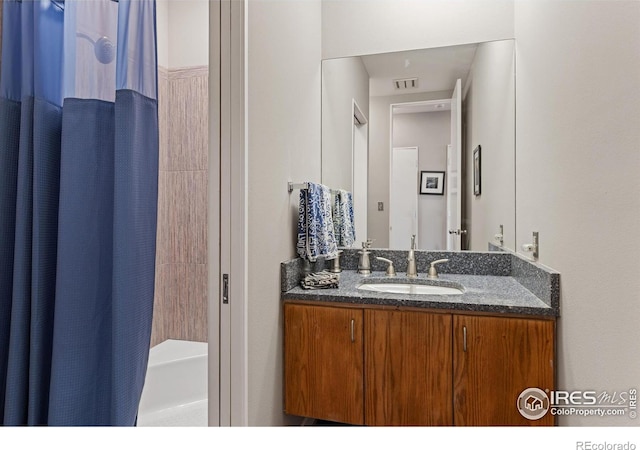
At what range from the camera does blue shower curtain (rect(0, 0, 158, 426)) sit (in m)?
0.89

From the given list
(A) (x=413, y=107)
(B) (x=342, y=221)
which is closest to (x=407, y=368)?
(B) (x=342, y=221)

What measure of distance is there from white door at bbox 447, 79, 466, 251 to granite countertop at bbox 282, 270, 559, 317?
0.94 feet

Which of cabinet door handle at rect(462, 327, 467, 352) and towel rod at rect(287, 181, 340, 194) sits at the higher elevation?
towel rod at rect(287, 181, 340, 194)

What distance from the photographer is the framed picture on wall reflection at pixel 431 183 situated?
2148mm

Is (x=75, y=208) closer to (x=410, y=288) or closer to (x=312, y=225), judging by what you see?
(x=312, y=225)

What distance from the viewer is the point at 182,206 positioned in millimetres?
1801

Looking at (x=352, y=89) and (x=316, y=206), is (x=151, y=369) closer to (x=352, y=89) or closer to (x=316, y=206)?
(x=316, y=206)

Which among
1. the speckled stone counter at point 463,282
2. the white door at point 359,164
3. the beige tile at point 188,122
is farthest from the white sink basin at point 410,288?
the beige tile at point 188,122

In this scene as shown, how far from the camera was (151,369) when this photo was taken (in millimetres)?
1828

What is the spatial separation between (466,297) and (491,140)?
0.97 m

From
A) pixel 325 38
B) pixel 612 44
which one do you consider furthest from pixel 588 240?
pixel 325 38

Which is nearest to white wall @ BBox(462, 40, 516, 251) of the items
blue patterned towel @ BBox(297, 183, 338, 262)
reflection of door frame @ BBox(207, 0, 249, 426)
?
blue patterned towel @ BBox(297, 183, 338, 262)

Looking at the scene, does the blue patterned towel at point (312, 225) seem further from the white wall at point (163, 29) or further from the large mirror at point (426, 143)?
the white wall at point (163, 29)

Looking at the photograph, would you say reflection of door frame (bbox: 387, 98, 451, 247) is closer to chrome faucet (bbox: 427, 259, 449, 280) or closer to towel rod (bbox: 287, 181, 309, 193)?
chrome faucet (bbox: 427, 259, 449, 280)
